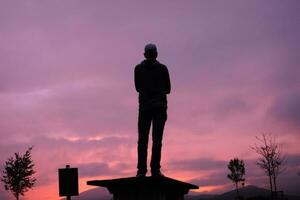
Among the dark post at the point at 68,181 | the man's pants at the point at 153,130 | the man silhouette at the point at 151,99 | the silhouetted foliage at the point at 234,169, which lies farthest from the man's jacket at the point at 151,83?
the silhouetted foliage at the point at 234,169

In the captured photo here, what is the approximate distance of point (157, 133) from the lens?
10344 mm

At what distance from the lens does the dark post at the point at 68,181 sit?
7.79 metres

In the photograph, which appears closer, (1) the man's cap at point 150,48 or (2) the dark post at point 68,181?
(2) the dark post at point 68,181

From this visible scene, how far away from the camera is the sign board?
→ 779 centimetres

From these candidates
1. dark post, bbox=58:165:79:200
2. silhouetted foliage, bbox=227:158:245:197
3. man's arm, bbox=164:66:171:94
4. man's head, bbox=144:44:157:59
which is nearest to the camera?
dark post, bbox=58:165:79:200

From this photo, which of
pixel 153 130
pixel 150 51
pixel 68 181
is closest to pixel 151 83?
pixel 150 51

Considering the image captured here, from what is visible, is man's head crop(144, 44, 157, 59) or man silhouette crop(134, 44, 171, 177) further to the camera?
man's head crop(144, 44, 157, 59)

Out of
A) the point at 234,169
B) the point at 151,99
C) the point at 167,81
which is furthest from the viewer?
the point at 234,169

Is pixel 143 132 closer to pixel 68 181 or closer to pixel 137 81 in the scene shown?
pixel 137 81

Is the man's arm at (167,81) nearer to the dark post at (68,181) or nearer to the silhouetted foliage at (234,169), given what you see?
the dark post at (68,181)

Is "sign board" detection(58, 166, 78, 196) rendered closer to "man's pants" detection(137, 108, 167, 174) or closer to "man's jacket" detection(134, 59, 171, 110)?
"man's pants" detection(137, 108, 167, 174)

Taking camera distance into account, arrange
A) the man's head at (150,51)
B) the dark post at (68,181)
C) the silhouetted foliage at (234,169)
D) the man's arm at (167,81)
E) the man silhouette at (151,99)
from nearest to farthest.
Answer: the dark post at (68,181) → the man silhouette at (151,99) → the man's head at (150,51) → the man's arm at (167,81) → the silhouetted foliage at (234,169)

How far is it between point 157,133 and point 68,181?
2.98m

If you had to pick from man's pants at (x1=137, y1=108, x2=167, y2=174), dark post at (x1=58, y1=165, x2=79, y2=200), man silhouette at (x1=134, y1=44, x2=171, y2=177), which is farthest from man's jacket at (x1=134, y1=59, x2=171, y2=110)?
dark post at (x1=58, y1=165, x2=79, y2=200)
